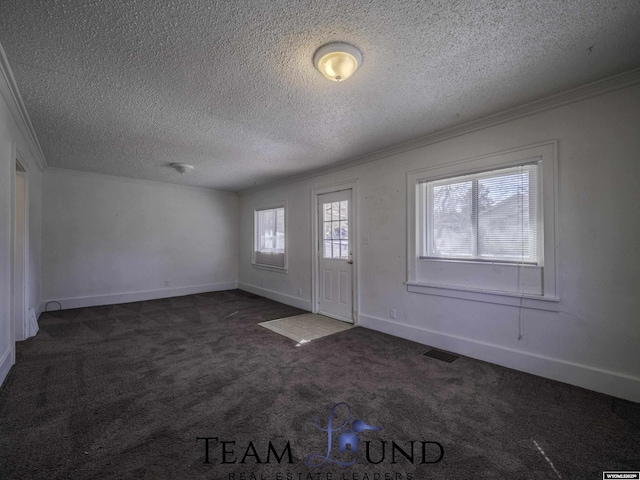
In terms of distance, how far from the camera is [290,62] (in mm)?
2043

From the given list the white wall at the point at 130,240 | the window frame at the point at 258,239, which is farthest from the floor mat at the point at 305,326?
the white wall at the point at 130,240

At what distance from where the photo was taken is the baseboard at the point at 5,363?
2.46m

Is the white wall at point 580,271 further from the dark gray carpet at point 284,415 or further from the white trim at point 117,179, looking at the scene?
the white trim at point 117,179

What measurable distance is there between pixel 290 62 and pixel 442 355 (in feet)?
10.5

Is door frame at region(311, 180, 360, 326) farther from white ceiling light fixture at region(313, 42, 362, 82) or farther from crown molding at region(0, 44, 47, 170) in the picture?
crown molding at region(0, 44, 47, 170)

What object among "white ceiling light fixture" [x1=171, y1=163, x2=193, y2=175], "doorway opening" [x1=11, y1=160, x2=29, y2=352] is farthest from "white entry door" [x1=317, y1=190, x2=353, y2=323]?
"doorway opening" [x1=11, y1=160, x2=29, y2=352]

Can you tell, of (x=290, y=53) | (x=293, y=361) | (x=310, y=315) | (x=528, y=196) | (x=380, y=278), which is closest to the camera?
(x=290, y=53)

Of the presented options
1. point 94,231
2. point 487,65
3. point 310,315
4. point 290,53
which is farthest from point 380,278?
point 94,231

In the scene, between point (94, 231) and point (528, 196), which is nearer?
point (528, 196)

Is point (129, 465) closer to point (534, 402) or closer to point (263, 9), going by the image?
point (263, 9)

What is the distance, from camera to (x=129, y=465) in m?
1.60

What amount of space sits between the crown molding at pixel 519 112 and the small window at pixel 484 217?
0.49m

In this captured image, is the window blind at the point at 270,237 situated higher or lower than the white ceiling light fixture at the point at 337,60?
lower

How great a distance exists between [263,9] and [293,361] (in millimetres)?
2924
